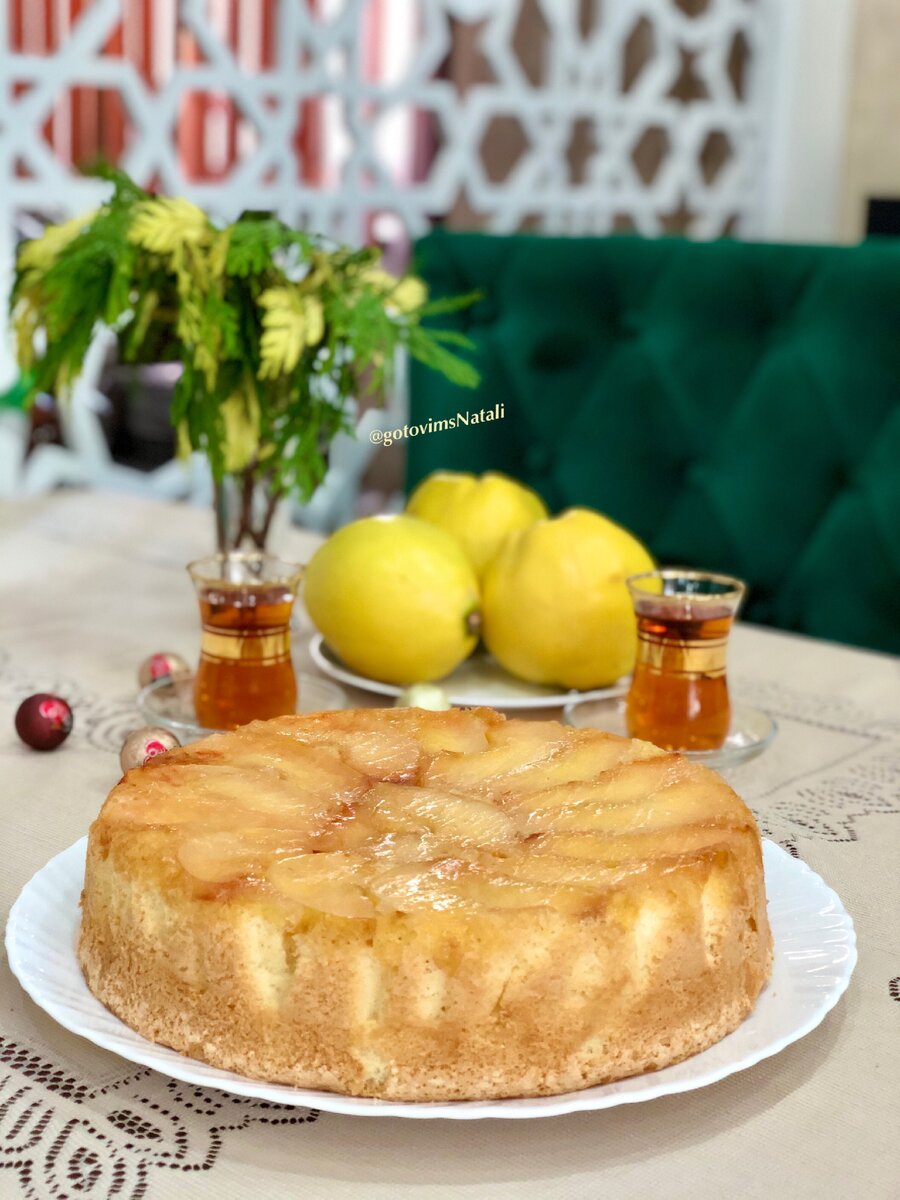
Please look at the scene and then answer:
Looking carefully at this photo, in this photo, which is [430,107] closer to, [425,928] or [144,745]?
[144,745]

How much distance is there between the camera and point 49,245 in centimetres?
123

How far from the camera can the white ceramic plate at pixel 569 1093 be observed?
543 mm

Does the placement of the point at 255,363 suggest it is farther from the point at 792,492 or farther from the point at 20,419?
the point at 20,419

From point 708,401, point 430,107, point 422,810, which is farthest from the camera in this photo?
point 430,107

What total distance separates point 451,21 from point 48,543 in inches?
71.7

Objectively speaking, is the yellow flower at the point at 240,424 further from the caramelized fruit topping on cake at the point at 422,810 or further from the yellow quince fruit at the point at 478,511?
the caramelized fruit topping on cake at the point at 422,810

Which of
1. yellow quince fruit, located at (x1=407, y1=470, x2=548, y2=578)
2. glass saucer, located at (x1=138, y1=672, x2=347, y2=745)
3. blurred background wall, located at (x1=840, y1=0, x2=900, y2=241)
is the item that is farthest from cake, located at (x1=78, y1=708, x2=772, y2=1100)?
blurred background wall, located at (x1=840, y1=0, x2=900, y2=241)

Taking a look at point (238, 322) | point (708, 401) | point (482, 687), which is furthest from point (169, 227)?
point (708, 401)

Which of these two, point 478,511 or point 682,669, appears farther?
point 478,511

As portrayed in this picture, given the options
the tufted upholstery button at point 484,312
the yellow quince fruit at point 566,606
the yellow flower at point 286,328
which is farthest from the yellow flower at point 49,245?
the tufted upholstery button at point 484,312

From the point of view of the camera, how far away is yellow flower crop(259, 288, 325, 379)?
1.10m

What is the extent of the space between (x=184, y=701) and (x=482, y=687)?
0.75ft

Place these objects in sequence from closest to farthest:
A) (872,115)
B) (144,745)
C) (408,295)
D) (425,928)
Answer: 1. (425,928)
2. (144,745)
3. (408,295)
4. (872,115)

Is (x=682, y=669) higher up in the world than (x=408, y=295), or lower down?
lower down
